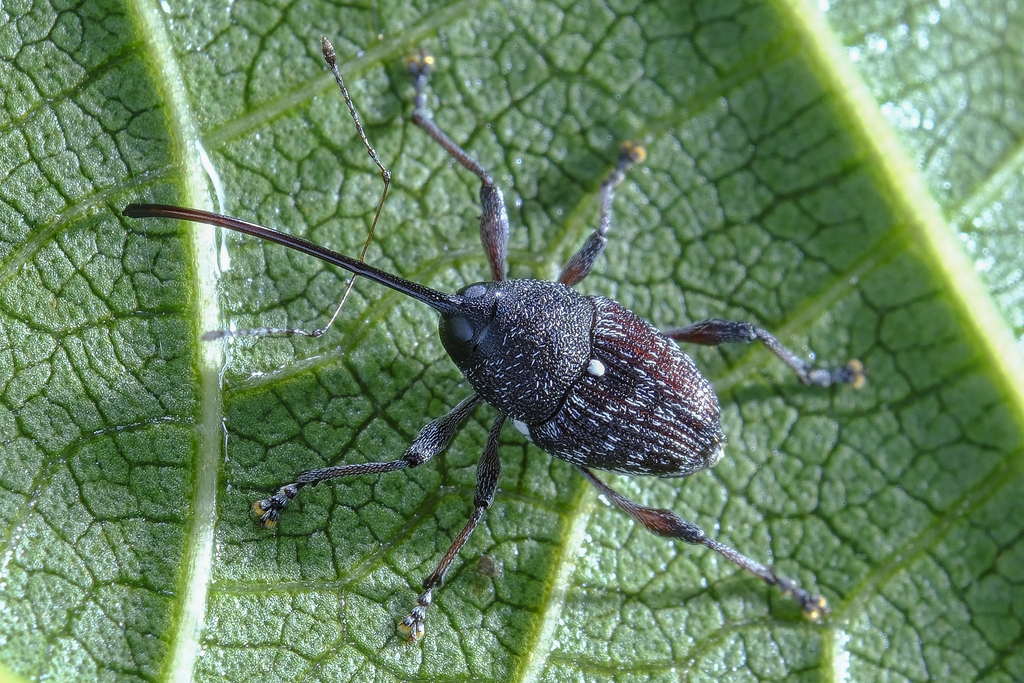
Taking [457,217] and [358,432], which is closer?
[358,432]

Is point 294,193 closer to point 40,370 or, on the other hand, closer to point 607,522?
point 40,370

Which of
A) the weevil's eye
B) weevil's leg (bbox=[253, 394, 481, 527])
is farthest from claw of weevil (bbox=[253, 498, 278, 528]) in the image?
the weevil's eye

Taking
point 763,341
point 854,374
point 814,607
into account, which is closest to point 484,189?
point 763,341

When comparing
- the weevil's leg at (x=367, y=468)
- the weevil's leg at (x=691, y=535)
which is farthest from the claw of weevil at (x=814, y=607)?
the weevil's leg at (x=367, y=468)

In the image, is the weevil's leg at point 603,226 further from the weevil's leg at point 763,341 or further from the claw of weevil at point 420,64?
the claw of weevil at point 420,64

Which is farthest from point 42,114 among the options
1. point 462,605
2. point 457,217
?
point 462,605

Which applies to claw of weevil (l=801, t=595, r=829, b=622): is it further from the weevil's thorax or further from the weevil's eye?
the weevil's eye
